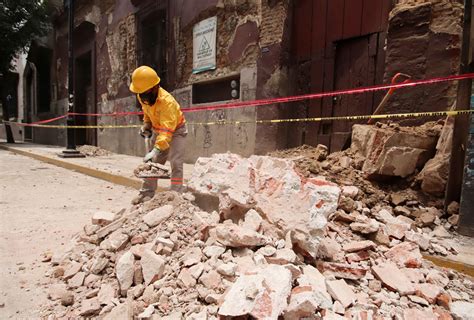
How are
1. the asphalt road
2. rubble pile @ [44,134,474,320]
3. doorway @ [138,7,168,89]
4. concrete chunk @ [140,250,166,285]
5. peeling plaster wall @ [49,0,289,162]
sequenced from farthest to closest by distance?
1. doorway @ [138,7,168,89]
2. peeling plaster wall @ [49,0,289,162]
3. the asphalt road
4. concrete chunk @ [140,250,166,285]
5. rubble pile @ [44,134,474,320]

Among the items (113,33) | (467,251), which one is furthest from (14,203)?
(113,33)

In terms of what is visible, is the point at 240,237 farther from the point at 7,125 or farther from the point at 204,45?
the point at 7,125

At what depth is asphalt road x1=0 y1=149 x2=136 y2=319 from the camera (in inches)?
80.3

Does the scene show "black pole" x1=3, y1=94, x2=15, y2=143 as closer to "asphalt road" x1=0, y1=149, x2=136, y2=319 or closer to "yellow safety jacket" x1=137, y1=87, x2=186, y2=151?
"asphalt road" x1=0, y1=149, x2=136, y2=319

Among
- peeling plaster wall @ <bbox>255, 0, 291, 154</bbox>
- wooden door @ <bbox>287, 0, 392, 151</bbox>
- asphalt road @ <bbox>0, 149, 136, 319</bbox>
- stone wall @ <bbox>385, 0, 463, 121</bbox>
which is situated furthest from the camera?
peeling plaster wall @ <bbox>255, 0, 291, 154</bbox>

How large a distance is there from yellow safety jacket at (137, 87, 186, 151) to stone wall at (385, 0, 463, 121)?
2.97 m

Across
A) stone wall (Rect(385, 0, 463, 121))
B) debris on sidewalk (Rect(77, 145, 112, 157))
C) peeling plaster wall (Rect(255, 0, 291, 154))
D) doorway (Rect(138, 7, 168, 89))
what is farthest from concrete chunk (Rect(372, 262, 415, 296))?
debris on sidewalk (Rect(77, 145, 112, 157))

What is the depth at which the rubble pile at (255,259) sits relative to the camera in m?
1.62

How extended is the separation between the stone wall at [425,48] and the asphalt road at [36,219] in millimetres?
4218

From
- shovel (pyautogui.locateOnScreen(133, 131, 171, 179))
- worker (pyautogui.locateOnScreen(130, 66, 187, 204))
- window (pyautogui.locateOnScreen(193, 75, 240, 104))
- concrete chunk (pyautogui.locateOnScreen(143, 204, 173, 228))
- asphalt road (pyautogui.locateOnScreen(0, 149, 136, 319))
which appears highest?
window (pyautogui.locateOnScreen(193, 75, 240, 104))

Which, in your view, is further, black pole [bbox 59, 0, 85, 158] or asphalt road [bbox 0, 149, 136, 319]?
black pole [bbox 59, 0, 85, 158]

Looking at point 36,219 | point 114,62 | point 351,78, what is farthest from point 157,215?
point 114,62

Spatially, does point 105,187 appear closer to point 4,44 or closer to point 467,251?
point 467,251

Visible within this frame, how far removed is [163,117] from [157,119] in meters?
0.16
